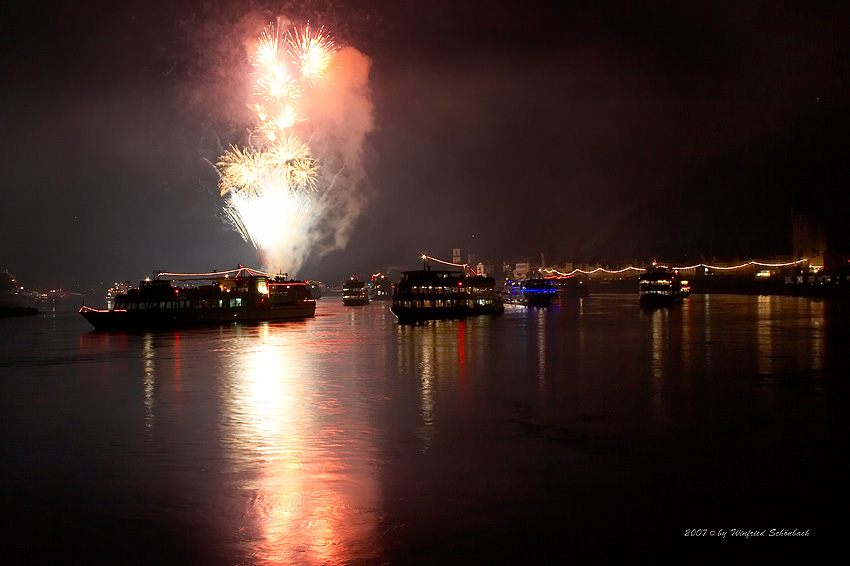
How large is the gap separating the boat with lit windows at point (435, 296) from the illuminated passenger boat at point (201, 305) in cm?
1492

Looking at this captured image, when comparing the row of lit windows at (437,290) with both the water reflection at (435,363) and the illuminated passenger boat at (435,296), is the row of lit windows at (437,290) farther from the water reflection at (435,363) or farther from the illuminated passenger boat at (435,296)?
the water reflection at (435,363)

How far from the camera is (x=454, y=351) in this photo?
3284 cm

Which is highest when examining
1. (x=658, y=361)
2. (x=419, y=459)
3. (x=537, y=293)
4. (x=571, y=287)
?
(x=571, y=287)

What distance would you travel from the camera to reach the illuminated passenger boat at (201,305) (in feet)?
182

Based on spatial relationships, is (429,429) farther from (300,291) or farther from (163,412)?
(300,291)

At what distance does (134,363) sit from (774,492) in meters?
26.8

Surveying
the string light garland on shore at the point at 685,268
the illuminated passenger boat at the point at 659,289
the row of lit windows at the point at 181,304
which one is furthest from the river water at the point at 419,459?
the string light garland on shore at the point at 685,268

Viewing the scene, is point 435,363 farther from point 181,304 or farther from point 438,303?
point 181,304

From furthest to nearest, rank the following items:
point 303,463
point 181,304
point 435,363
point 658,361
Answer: point 181,304 → point 435,363 → point 658,361 → point 303,463

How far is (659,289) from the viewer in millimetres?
78938

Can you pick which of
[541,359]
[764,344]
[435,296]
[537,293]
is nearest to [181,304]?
[435,296]

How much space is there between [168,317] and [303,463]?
4806 cm

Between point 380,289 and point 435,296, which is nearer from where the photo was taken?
point 435,296

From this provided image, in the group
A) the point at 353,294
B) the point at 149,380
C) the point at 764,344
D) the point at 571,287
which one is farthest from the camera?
the point at 571,287
